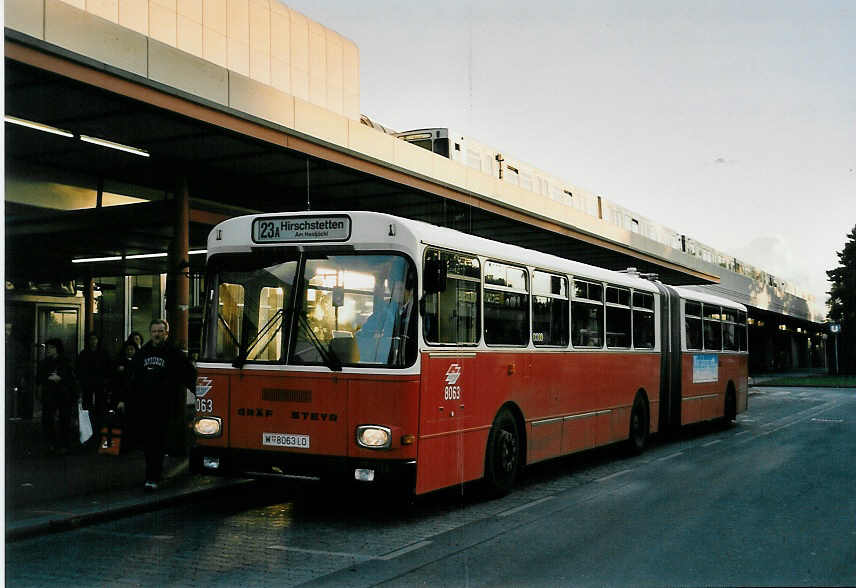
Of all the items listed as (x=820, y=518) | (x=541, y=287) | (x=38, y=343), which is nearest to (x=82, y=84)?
(x=541, y=287)

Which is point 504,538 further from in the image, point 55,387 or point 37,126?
point 55,387

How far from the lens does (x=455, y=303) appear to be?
9.54 m

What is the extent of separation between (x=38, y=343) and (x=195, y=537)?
513 inches

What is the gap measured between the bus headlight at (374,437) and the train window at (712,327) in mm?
12159

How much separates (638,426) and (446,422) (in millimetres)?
6972

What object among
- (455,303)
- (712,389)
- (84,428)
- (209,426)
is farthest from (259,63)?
(209,426)

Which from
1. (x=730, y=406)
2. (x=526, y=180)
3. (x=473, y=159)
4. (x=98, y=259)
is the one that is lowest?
(x=730, y=406)

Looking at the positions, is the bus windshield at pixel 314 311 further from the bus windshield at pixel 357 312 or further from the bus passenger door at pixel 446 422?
the bus passenger door at pixel 446 422

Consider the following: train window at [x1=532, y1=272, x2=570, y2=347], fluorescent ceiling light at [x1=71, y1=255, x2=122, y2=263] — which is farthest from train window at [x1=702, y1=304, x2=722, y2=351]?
fluorescent ceiling light at [x1=71, y1=255, x2=122, y2=263]

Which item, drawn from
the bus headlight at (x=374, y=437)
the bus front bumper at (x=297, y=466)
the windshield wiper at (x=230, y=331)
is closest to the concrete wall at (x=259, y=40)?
the windshield wiper at (x=230, y=331)

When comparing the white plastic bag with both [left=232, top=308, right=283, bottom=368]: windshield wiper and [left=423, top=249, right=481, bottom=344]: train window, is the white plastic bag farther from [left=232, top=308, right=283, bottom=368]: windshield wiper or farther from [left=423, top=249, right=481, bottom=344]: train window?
[left=423, top=249, right=481, bottom=344]: train window

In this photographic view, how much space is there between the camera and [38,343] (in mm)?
19609

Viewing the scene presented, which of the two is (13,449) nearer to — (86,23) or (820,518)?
(86,23)

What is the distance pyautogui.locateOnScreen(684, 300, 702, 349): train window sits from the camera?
59.0 feet
